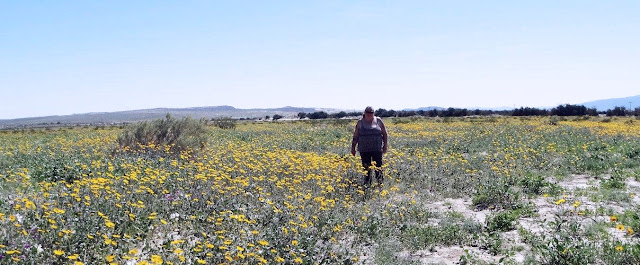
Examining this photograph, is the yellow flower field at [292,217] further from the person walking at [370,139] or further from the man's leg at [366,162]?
the person walking at [370,139]

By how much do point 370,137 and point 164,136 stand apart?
8110 millimetres

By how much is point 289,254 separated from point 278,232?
22.6 inches

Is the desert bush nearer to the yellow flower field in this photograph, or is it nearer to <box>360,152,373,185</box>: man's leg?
the yellow flower field

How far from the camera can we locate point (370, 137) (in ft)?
31.5

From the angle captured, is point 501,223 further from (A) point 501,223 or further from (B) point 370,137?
(B) point 370,137

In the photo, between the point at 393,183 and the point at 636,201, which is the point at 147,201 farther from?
the point at 636,201

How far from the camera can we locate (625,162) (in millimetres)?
12289

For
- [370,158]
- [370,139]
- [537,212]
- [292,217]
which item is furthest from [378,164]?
[292,217]

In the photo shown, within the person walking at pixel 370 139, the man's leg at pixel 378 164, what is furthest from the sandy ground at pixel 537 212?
the person walking at pixel 370 139

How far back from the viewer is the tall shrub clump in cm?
1420

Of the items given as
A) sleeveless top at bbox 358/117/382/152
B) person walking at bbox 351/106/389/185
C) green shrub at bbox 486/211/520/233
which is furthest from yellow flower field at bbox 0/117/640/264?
sleeveless top at bbox 358/117/382/152

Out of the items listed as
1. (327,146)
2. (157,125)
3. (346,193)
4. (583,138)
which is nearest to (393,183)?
(346,193)

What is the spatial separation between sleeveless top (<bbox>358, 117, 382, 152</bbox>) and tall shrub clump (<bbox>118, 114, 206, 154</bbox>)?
622cm

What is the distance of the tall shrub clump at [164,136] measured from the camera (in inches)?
559
